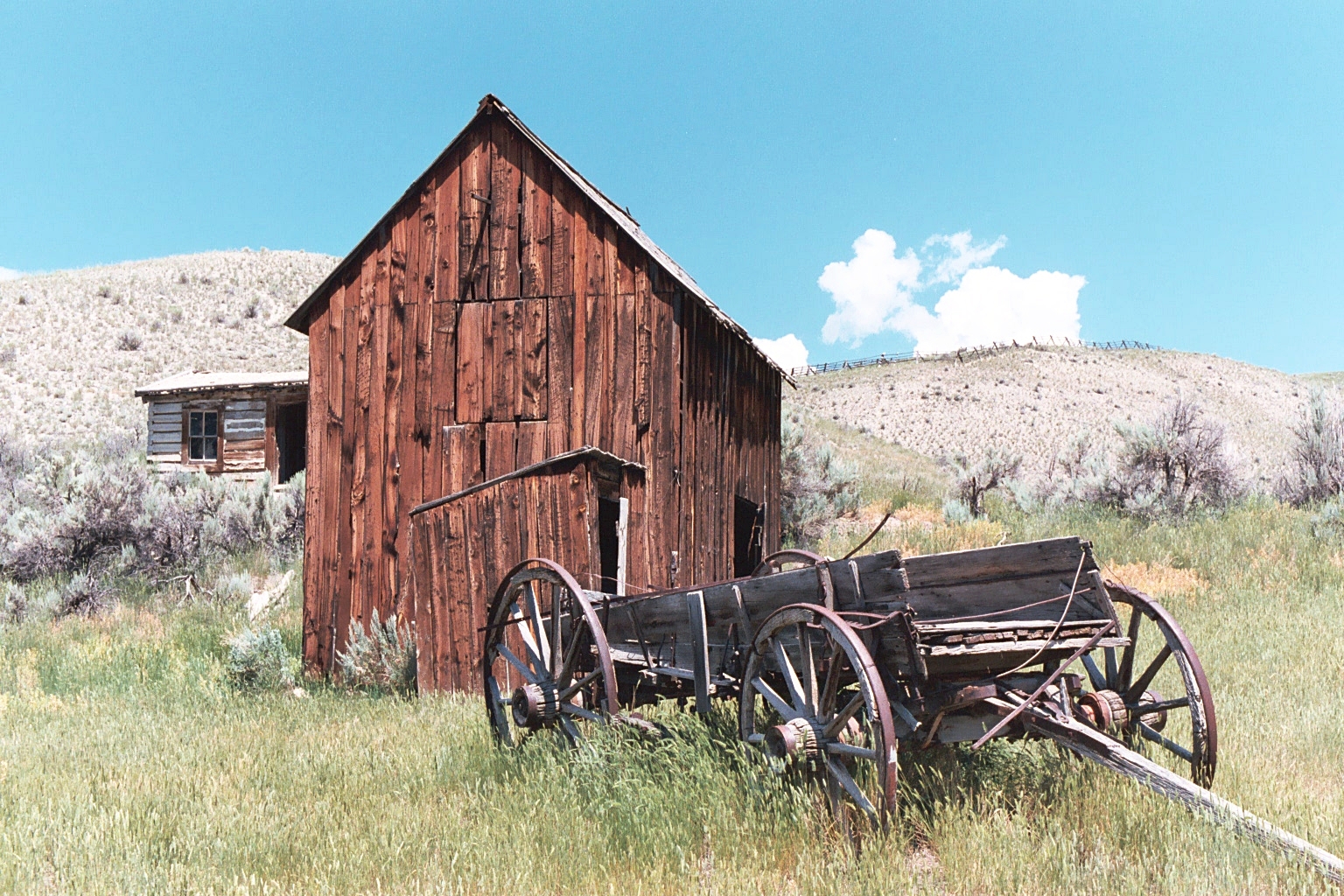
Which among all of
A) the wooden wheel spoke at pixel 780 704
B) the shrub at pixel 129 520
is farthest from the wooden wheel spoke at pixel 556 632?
the shrub at pixel 129 520

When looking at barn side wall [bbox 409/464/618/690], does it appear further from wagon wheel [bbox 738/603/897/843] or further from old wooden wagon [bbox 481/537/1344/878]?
wagon wheel [bbox 738/603/897/843]

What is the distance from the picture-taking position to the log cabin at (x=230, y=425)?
20594 mm

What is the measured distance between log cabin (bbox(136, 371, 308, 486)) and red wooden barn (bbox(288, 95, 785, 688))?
10.6 meters

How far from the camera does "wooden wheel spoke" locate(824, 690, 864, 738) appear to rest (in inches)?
149

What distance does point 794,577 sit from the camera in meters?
4.30

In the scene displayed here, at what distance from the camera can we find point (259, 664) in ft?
31.5

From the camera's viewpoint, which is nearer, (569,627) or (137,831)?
(137,831)

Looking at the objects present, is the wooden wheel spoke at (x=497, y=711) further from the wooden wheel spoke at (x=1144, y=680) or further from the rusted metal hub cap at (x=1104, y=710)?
the wooden wheel spoke at (x=1144, y=680)

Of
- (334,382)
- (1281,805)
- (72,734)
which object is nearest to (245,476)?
(334,382)

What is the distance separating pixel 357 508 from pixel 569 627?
5.44m

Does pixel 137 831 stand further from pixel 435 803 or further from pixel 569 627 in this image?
pixel 569 627

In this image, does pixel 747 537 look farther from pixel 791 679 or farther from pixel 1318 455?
pixel 1318 455

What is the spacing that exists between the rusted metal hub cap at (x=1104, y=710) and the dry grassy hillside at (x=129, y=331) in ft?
98.4

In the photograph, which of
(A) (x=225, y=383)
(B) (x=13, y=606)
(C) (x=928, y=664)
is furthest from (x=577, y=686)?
(A) (x=225, y=383)
